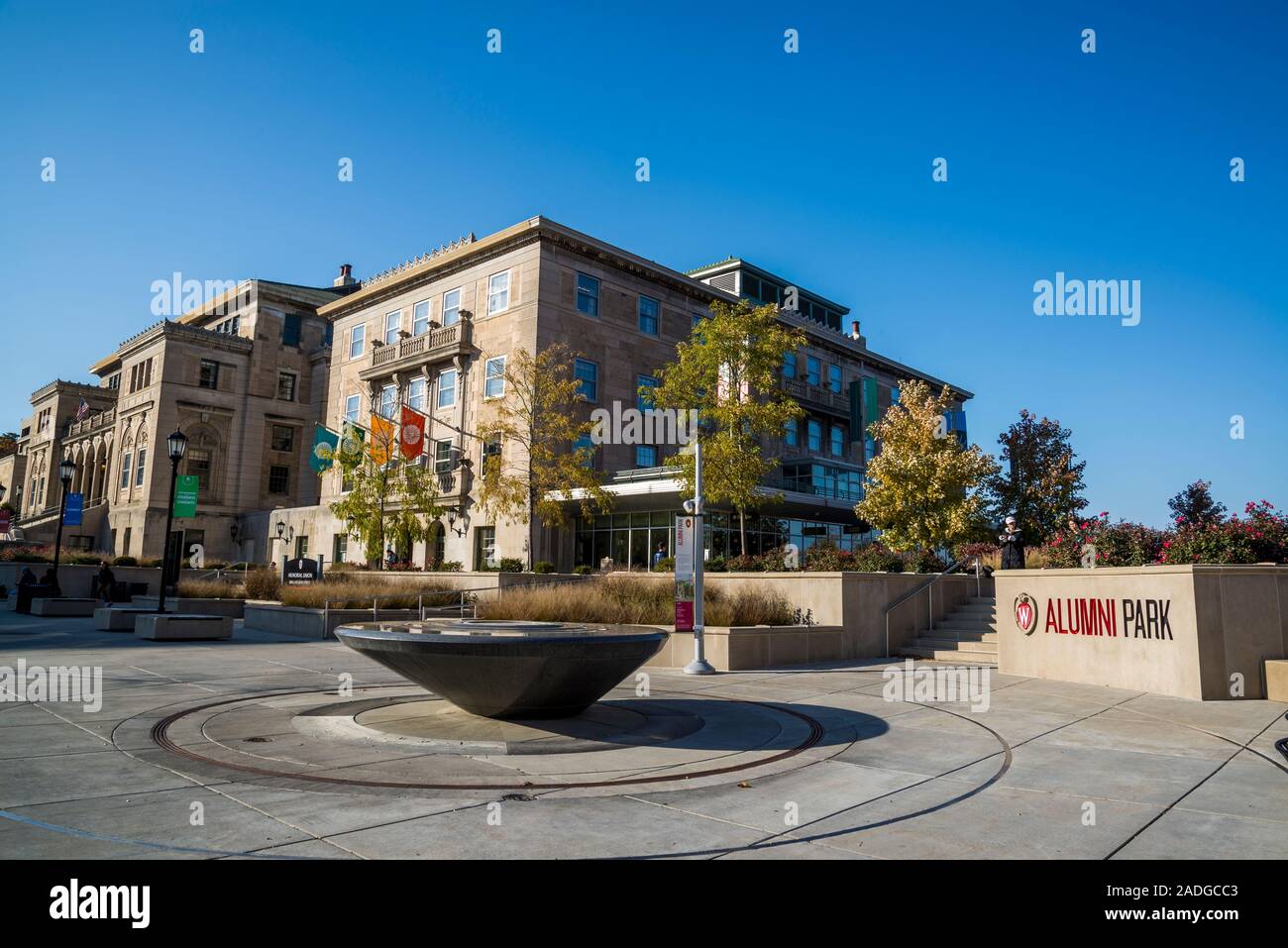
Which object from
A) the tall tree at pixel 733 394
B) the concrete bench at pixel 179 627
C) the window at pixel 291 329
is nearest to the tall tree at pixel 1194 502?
the tall tree at pixel 733 394

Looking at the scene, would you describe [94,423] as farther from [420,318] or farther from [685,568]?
[685,568]

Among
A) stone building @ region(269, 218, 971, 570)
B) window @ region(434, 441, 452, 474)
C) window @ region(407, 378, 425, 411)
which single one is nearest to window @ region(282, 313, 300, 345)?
stone building @ region(269, 218, 971, 570)

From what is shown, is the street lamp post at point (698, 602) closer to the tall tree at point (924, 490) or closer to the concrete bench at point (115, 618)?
the concrete bench at point (115, 618)

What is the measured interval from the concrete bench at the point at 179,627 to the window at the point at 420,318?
26.0m

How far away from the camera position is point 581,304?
128ft

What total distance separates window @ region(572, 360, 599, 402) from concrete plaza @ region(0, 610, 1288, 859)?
2760 cm

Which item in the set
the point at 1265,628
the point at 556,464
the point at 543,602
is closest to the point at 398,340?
the point at 556,464

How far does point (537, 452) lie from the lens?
109 feet

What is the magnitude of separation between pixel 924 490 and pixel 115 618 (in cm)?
2944

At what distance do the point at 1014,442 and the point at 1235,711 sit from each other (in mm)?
33897

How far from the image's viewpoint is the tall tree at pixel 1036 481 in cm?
4028

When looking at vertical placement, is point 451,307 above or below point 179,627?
above

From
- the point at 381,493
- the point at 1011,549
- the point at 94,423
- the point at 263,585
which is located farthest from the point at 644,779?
the point at 94,423

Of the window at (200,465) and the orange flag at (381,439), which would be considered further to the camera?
the window at (200,465)
